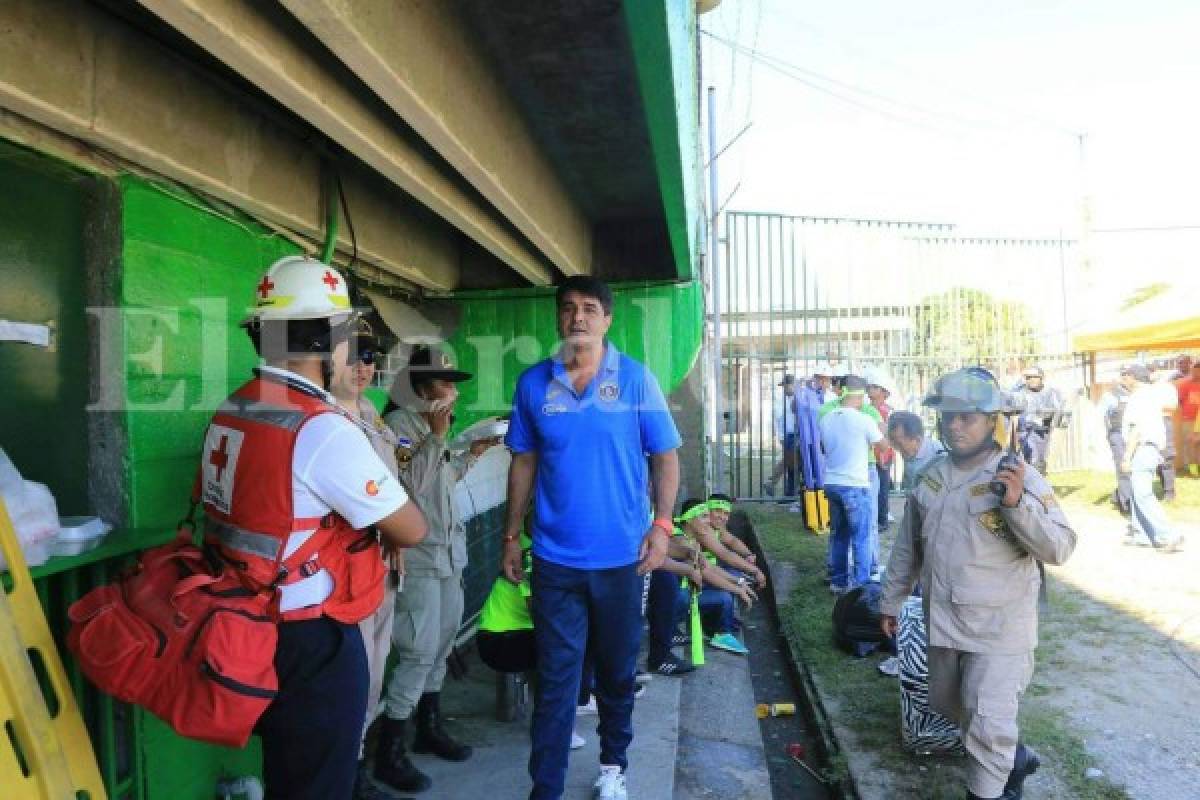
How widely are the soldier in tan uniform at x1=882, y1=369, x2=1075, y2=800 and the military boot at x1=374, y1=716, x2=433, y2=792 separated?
89.2 inches

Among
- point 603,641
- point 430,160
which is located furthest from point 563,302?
point 603,641

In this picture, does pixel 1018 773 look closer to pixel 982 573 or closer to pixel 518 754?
pixel 982 573

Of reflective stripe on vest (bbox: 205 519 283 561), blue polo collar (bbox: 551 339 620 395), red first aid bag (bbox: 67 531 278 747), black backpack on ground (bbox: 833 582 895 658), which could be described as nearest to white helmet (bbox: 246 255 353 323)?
reflective stripe on vest (bbox: 205 519 283 561)

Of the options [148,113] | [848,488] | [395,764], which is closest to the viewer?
[148,113]

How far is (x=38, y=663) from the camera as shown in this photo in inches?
86.0

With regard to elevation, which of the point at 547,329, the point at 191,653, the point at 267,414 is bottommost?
the point at 191,653

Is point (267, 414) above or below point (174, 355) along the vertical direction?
below

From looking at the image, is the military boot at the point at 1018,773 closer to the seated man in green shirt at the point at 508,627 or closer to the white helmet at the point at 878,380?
the seated man in green shirt at the point at 508,627

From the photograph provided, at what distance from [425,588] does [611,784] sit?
1.22 metres

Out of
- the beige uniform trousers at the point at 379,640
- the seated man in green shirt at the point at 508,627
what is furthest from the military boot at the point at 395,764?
the seated man in green shirt at the point at 508,627

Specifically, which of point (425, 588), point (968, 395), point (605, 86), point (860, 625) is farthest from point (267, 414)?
point (860, 625)

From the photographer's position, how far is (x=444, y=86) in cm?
262

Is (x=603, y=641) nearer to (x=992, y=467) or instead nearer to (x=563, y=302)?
(x=563, y=302)

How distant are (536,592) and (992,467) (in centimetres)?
191
